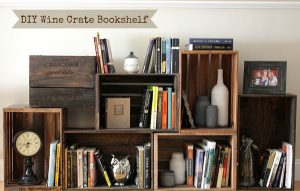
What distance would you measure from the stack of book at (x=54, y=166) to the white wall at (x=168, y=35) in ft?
1.70

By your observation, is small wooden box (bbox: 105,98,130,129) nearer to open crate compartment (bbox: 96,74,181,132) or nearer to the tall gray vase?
open crate compartment (bbox: 96,74,181,132)

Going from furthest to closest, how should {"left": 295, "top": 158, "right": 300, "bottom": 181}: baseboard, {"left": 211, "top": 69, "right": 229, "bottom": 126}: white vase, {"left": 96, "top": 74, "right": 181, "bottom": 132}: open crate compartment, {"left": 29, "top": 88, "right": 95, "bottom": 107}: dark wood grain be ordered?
{"left": 295, "top": 158, "right": 300, "bottom": 181}: baseboard < {"left": 96, "top": 74, "right": 181, "bottom": 132}: open crate compartment < {"left": 211, "top": 69, "right": 229, "bottom": 126}: white vase < {"left": 29, "top": 88, "right": 95, "bottom": 107}: dark wood grain

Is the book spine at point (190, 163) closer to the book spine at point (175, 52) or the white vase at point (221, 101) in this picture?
the white vase at point (221, 101)

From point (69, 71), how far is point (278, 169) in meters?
1.67

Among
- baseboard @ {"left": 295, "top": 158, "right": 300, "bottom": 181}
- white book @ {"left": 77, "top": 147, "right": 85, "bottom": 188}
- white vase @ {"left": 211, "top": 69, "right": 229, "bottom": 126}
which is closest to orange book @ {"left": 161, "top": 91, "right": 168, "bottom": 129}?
white vase @ {"left": 211, "top": 69, "right": 229, "bottom": 126}

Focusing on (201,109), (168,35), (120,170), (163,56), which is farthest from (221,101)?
(120,170)

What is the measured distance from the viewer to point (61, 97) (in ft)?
9.21

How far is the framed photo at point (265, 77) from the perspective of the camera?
A: 2887mm

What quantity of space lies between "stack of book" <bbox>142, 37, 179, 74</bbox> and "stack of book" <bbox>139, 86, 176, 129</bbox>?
5.7 inches

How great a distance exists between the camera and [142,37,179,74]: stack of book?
283cm

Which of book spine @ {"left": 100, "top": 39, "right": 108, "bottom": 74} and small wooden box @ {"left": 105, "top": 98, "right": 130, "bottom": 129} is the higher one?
book spine @ {"left": 100, "top": 39, "right": 108, "bottom": 74}

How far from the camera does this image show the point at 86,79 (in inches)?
111

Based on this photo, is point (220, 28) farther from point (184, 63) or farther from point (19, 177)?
point (19, 177)

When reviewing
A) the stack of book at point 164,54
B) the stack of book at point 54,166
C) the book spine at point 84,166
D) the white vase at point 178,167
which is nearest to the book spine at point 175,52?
the stack of book at point 164,54
